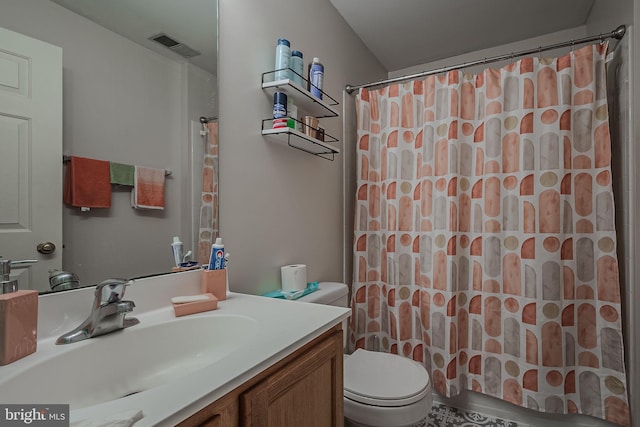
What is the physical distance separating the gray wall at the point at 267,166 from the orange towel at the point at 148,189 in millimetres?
243

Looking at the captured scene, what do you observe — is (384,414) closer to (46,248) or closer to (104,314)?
(104,314)

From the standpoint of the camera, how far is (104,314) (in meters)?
0.78

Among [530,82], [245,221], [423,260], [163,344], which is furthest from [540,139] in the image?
[163,344]

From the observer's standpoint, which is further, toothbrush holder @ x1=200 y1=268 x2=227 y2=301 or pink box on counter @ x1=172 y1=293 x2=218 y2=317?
toothbrush holder @ x1=200 y1=268 x2=227 y2=301

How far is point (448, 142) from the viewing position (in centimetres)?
185

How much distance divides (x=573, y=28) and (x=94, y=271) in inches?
120

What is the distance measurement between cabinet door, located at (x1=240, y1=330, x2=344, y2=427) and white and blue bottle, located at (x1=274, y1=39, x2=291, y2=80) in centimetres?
108

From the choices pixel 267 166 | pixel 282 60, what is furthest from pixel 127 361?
pixel 282 60

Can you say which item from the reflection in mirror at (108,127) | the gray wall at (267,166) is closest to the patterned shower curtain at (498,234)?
the gray wall at (267,166)

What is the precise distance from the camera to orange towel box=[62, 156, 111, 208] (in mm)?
815

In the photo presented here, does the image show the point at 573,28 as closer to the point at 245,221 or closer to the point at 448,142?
the point at 448,142

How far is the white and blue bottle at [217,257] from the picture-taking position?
3.67 ft

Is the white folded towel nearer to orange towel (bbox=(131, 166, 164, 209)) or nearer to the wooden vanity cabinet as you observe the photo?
the wooden vanity cabinet

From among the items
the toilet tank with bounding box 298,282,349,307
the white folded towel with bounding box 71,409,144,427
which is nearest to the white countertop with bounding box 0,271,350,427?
the white folded towel with bounding box 71,409,144,427
